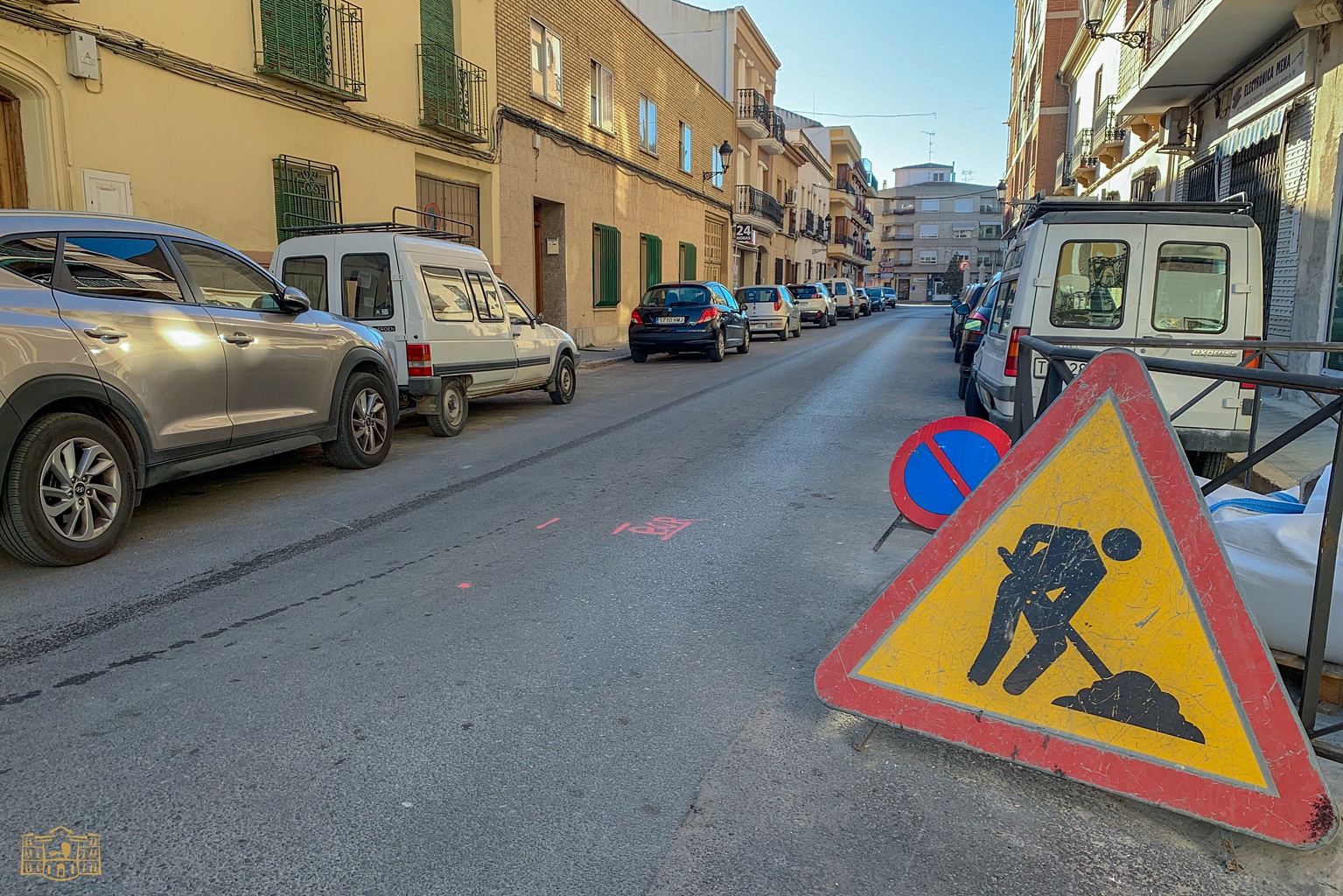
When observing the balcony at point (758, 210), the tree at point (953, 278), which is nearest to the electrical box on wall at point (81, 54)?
the balcony at point (758, 210)

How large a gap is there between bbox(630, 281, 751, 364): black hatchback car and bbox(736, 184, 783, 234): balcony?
18.7 meters

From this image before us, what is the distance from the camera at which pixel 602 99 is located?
22.2 m

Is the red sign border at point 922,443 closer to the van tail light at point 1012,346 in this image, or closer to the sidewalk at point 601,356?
the van tail light at point 1012,346

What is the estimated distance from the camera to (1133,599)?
253 centimetres

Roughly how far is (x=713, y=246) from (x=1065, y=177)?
1260 cm

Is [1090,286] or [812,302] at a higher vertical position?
[1090,286]

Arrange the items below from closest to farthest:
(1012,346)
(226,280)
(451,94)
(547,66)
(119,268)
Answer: (119,268), (226,280), (1012,346), (451,94), (547,66)

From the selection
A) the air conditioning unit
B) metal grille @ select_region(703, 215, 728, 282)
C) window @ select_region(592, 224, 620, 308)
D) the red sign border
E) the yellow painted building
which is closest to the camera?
the red sign border

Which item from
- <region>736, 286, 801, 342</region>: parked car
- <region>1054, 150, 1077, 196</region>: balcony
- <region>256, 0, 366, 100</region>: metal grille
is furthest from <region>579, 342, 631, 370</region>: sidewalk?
<region>1054, 150, 1077, 196</region>: balcony

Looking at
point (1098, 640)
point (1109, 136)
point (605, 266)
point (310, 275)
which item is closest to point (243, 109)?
point (310, 275)

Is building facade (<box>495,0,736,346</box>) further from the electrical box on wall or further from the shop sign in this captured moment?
the shop sign

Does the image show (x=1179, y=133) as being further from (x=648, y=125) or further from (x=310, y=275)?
(x=310, y=275)

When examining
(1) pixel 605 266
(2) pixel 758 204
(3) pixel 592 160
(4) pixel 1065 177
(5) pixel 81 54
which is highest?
(4) pixel 1065 177

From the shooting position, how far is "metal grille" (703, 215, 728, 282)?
3241 cm
